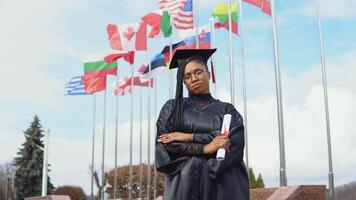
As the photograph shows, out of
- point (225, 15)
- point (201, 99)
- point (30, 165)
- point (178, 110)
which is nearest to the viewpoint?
point (178, 110)

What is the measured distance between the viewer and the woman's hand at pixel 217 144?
4.30 meters

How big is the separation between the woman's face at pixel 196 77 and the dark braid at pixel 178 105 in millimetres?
36

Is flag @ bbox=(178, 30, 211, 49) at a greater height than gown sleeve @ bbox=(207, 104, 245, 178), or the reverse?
flag @ bbox=(178, 30, 211, 49)

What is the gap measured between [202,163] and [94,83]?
2315cm

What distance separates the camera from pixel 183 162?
4.40 m

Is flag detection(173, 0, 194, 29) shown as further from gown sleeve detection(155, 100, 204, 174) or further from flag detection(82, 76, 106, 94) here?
gown sleeve detection(155, 100, 204, 174)

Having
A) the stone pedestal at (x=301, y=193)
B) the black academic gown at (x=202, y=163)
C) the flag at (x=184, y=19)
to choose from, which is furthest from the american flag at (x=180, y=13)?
the black academic gown at (x=202, y=163)

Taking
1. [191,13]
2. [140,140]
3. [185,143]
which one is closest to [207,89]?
[185,143]

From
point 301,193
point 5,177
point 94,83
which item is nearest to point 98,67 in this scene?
point 94,83

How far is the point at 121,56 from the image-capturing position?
26.1 meters

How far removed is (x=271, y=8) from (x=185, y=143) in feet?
48.6

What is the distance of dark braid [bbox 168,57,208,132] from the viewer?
4.59 metres

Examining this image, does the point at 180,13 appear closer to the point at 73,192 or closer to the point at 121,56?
the point at 121,56

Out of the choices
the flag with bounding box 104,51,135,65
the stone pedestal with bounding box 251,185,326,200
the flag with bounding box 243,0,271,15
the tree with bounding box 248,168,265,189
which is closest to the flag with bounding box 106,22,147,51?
the flag with bounding box 104,51,135,65
